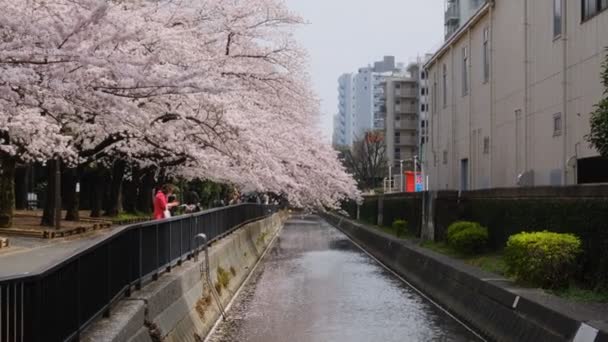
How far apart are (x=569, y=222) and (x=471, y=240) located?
595 cm

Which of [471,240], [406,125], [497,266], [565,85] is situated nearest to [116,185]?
[471,240]

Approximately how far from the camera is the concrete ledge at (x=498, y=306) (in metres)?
→ 8.88

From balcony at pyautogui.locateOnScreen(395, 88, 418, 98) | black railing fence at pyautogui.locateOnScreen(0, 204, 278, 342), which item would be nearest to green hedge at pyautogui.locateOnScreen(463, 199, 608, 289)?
black railing fence at pyautogui.locateOnScreen(0, 204, 278, 342)

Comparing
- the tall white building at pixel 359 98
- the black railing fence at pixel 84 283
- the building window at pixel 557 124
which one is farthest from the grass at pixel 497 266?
the tall white building at pixel 359 98

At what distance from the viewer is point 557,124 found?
23.0 metres

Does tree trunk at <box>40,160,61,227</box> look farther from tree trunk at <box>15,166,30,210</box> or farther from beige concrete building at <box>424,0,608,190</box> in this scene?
tree trunk at <box>15,166,30,210</box>

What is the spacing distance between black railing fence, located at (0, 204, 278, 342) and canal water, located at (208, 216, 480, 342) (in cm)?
201

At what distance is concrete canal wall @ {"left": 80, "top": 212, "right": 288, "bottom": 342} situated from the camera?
7.50m

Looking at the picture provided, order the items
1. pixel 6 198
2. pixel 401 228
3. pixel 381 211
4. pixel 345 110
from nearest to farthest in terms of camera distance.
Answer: pixel 6 198, pixel 401 228, pixel 381 211, pixel 345 110

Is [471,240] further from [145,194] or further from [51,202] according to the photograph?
[145,194]

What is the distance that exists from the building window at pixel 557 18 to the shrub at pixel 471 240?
7.28 meters

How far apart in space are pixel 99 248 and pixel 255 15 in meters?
18.1

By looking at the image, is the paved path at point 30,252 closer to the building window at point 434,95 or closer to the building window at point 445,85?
the building window at point 445,85

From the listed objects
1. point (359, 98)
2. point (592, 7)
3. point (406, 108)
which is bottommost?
point (592, 7)
